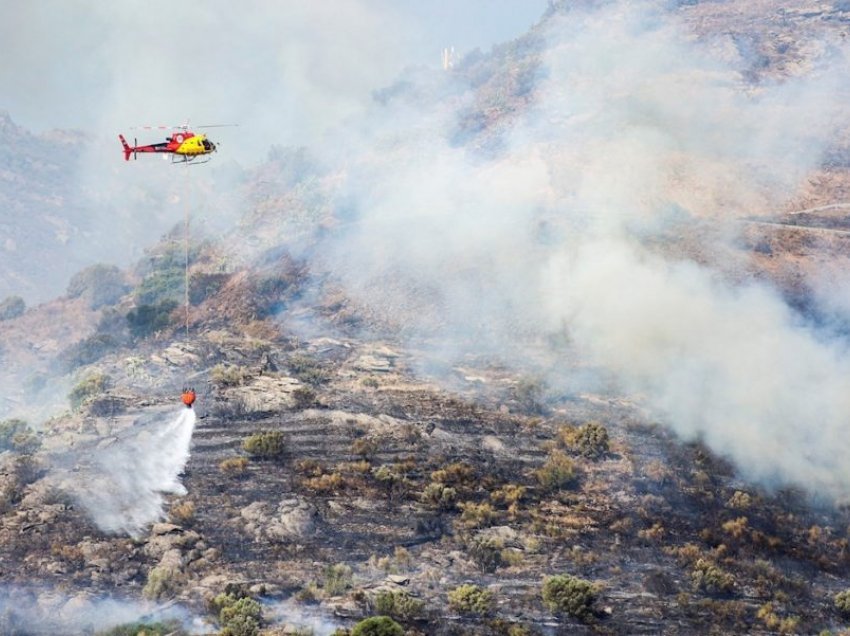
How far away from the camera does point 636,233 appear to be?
184ft

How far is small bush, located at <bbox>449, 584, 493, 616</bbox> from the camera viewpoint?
2734cm

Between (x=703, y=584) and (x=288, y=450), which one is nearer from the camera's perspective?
(x=703, y=584)

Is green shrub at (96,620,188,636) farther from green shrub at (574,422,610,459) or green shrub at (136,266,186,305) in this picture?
green shrub at (136,266,186,305)

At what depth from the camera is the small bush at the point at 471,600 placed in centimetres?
2734

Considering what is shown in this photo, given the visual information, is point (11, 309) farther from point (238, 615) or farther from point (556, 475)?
point (238, 615)

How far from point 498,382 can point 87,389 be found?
73.2 feet

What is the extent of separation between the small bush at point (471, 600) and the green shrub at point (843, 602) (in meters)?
11.4

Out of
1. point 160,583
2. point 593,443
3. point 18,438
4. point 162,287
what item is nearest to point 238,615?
point 160,583

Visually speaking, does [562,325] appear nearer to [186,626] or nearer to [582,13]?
[186,626]

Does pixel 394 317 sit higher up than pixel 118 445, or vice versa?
Result: pixel 394 317

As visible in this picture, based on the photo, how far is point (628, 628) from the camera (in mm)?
26953

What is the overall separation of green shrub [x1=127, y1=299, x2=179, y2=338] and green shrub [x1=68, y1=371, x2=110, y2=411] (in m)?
9.19

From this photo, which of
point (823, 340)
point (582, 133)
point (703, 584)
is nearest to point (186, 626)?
point (703, 584)

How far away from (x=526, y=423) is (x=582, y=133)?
116ft
